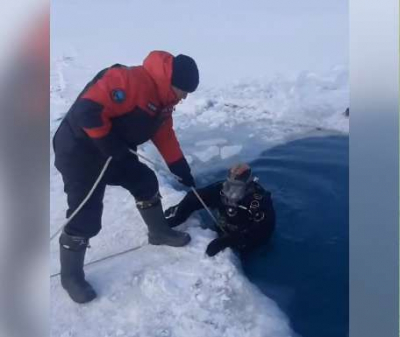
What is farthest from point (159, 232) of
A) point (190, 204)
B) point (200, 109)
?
point (200, 109)

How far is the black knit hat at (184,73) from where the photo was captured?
1.21 m

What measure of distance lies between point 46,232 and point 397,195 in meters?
0.90

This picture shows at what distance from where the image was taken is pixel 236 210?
1296 millimetres

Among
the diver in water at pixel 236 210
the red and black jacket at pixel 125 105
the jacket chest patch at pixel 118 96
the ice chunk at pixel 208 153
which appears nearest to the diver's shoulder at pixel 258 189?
the diver in water at pixel 236 210

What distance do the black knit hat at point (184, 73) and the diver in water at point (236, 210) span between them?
25cm

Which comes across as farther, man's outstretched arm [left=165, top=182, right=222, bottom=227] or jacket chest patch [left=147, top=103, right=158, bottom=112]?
man's outstretched arm [left=165, top=182, right=222, bottom=227]

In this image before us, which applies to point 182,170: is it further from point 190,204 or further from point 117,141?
point 117,141

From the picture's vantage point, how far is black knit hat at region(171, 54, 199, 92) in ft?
3.97

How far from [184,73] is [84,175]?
35cm

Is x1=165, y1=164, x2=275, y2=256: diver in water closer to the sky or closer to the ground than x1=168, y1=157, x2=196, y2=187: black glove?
closer to the ground

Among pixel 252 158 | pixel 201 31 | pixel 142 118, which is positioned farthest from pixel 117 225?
pixel 201 31

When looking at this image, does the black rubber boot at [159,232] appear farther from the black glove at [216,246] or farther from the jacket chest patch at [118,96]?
the jacket chest patch at [118,96]

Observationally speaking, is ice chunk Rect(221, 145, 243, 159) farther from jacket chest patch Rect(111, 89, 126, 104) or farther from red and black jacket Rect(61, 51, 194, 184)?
jacket chest patch Rect(111, 89, 126, 104)

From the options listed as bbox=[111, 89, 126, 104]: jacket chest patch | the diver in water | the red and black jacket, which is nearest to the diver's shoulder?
the diver in water
